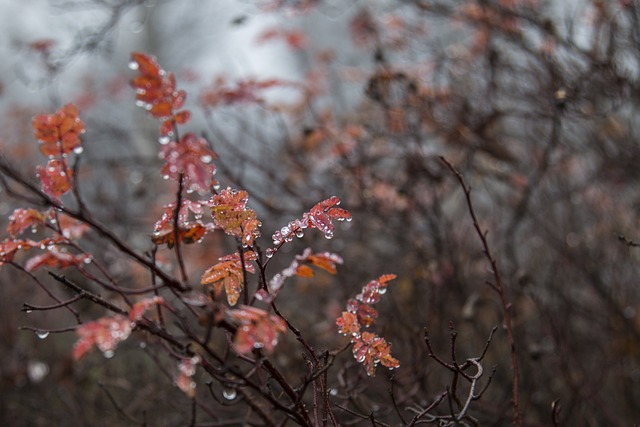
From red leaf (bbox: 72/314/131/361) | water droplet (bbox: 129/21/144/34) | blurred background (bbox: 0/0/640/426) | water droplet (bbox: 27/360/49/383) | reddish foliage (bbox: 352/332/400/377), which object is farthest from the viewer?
water droplet (bbox: 129/21/144/34)

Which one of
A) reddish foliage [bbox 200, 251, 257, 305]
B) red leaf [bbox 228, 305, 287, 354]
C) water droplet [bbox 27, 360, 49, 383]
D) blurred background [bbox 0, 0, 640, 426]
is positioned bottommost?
water droplet [bbox 27, 360, 49, 383]

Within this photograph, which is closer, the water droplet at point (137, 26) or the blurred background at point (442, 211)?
the blurred background at point (442, 211)

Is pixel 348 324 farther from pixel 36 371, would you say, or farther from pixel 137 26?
pixel 137 26

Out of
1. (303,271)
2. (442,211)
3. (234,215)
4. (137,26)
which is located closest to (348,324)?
(303,271)

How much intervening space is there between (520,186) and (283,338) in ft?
5.69

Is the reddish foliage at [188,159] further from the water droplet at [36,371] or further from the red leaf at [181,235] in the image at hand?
the water droplet at [36,371]

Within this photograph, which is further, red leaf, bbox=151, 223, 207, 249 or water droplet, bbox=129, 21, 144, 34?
water droplet, bbox=129, 21, 144, 34

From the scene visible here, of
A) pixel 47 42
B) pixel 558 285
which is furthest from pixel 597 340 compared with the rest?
pixel 47 42

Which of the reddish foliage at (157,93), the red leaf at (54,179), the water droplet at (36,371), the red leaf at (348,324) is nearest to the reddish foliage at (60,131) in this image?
the red leaf at (54,179)

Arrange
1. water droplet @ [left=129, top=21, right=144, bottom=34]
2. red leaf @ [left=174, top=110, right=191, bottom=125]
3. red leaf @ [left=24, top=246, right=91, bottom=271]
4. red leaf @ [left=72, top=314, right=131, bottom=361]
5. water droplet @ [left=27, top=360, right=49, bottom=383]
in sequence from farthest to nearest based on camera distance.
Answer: water droplet @ [left=129, top=21, right=144, bottom=34], water droplet @ [left=27, top=360, right=49, bottom=383], red leaf @ [left=174, top=110, right=191, bottom=125], red leaf @ [left=24, top=246, right=91, bottom=271], red leaf @ [left=72, top=314, right=131, bottom=361]

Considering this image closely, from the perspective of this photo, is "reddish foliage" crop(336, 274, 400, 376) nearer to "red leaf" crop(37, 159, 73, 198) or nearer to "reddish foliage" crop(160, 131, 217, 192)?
"reddish foliage" crop(160, 131, 217, 192)

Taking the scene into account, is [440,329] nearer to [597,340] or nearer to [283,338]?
[283,338]

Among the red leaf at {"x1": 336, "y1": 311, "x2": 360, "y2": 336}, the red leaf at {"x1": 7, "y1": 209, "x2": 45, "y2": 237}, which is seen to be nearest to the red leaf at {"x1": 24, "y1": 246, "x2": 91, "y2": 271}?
the red leaf at {"x1": 7, "y1": 209, "x2": 45, "y2": 237}

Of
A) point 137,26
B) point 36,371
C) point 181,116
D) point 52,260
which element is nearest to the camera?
point 52,260
